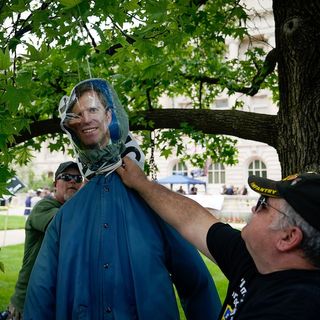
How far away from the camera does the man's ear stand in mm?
1369

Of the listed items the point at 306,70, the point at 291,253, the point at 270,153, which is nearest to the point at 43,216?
the point at 291,253

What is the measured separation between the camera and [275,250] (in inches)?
56.8

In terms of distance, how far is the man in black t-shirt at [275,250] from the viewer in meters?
1.26

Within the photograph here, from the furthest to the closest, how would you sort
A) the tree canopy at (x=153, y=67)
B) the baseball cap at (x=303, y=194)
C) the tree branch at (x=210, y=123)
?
the tree branch at (x=210, y=123), the tree canopy at (x=153, y=67), the baseball cap at (x=303, y=194)

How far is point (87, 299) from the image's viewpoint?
153 cm

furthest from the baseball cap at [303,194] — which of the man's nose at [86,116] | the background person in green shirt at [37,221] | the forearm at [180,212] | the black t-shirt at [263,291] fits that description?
the background person in green shirt at [37,221]

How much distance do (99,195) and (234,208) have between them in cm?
2074

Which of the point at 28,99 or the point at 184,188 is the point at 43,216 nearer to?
the point at 28,99

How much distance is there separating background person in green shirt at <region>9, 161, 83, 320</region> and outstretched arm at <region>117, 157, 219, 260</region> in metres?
1.58

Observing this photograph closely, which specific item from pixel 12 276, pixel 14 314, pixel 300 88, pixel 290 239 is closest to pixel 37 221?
pixel 14 314

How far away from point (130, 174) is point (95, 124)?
27 centimetres

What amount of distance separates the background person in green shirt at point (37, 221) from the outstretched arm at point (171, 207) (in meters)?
1.58

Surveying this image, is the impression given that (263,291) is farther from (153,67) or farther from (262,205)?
(153,67)

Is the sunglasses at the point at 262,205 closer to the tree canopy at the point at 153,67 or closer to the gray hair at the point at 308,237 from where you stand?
the gray hair at the point at 308,237
